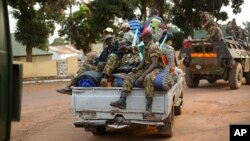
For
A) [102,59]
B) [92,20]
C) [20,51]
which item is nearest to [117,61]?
[102,59]

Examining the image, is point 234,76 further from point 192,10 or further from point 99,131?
point 192,10

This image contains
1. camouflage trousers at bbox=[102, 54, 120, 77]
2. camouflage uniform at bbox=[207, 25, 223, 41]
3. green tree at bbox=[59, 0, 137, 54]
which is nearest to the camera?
camouflage trousers at bbox=[102, 54, 120, 77]

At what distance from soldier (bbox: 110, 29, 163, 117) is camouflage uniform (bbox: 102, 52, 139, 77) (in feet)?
1.42

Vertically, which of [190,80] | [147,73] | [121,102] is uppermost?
[147,73]

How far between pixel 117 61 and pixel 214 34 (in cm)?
740

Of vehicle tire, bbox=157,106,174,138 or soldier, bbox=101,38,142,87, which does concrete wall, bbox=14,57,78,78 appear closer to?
soldier, bbox=101,38,142,87

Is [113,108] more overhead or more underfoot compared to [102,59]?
more underfoot

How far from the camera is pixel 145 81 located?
21.7 ft

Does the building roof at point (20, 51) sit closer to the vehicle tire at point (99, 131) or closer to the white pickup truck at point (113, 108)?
the vehicle tire at point (99, 131)

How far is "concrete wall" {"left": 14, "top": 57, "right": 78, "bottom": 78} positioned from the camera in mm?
24227

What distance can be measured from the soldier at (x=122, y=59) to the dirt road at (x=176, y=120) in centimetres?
126

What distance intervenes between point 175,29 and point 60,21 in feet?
26.6

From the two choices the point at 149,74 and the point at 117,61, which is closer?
the point at 149,74

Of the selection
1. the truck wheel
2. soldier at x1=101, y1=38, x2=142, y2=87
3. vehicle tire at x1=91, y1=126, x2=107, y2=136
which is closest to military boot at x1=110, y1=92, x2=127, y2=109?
soldier at x1=101, y1=38, x2=142, y2=87
